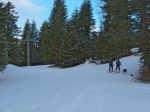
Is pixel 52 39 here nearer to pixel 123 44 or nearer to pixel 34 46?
pixel 34 46

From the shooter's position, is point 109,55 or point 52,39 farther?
point 52,39

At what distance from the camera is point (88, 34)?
65.9m

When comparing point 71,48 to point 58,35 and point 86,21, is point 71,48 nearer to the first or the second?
point 58,35

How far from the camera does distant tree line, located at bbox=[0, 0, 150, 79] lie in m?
31.0

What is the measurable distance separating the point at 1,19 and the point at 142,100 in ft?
50.1

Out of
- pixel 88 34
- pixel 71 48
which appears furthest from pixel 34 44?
pixel 71 48

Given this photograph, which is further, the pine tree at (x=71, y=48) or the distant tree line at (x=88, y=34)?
the pine tree at (x=71, y=48)

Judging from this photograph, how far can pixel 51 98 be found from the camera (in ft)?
56.3

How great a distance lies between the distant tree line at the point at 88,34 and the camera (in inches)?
1221

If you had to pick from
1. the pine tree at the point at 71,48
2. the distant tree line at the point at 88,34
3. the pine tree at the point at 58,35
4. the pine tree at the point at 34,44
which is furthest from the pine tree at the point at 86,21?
the pine tree at the point at 34,44

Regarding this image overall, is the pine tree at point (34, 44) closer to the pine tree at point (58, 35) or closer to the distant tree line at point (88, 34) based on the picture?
the distant tree line at point (88, 34)

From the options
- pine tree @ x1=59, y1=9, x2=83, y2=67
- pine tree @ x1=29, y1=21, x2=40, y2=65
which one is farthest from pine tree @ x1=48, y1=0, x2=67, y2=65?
pine tree @ x1=29, y1=21, x2=40, y2=65

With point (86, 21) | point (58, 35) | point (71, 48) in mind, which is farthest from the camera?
point (86, 21)

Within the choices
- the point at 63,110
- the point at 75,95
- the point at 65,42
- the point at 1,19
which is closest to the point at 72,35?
the point at 65,42
